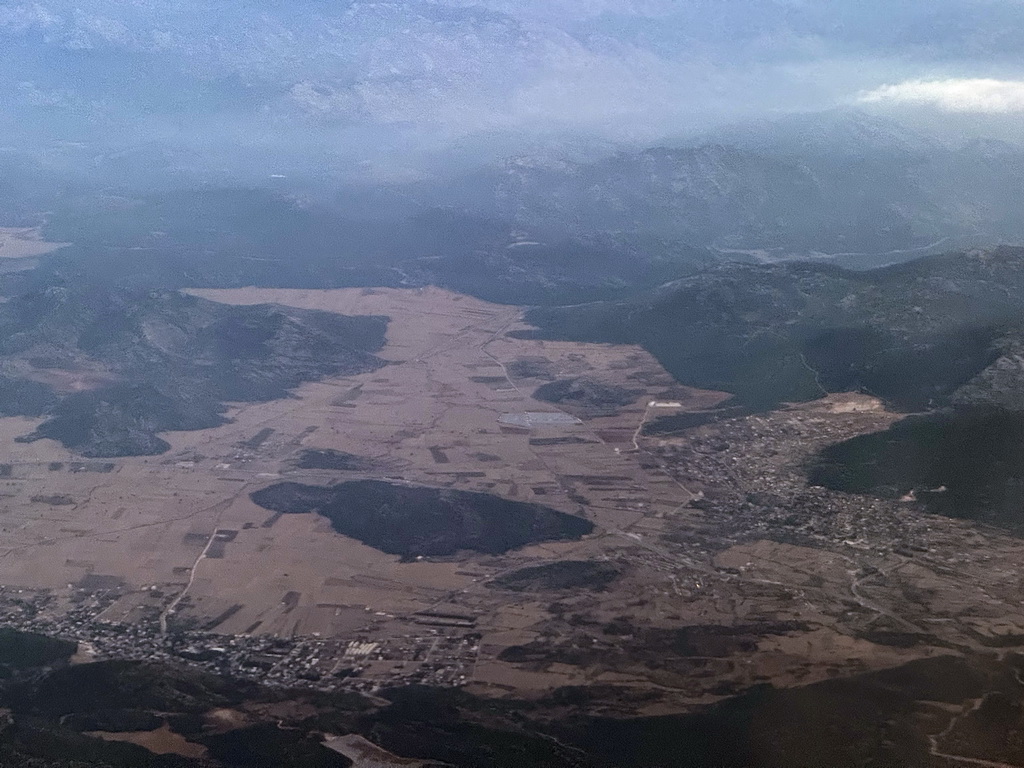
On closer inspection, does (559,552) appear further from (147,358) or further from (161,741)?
(147,358)

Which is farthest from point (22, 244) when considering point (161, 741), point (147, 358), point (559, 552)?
point (161, 741)

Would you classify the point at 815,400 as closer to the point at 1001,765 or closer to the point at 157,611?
the point at 1001,765

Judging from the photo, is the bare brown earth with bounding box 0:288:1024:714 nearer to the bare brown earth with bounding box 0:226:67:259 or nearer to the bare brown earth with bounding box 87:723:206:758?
the bare brown earth with bounding box 87:723:206:758

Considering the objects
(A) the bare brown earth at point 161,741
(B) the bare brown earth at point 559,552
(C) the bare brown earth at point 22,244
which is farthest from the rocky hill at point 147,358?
(A) the bare brown earth at point 161,741

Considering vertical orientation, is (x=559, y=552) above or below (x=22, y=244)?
below

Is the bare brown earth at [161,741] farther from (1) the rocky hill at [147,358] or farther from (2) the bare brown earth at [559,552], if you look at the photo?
(1) the rocky hill at [147,358]

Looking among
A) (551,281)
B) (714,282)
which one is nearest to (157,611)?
(714,282)

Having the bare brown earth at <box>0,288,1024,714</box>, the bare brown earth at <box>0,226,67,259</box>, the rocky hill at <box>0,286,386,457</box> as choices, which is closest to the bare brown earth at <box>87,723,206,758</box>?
the bare brown earth at <box>0,288,1024,714</box>

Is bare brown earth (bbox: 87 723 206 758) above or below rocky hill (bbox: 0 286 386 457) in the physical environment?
below

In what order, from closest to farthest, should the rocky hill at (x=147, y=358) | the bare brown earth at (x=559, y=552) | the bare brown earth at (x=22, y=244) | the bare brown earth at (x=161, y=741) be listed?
the bare brown earth at (x=161, y=741), the bare brown earth at (x=559, y=552), the rocky hill at (x=147, y=358), the bare brown earth at (x=22, y=244)
